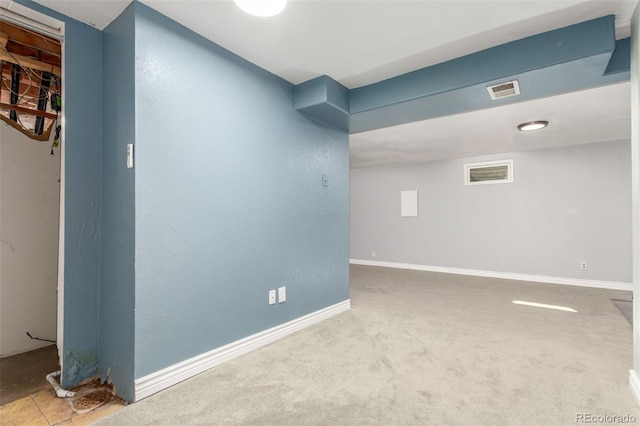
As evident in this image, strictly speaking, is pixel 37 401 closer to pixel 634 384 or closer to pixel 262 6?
pixel 262 6

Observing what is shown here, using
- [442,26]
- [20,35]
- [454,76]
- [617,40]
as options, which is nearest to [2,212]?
[20,35]

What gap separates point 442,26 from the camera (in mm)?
1989

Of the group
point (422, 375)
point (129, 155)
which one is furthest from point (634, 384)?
point (129, 155)

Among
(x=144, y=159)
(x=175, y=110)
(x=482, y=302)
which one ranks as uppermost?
(x=175, y=110)

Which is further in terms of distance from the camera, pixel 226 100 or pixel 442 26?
pixel 226 100

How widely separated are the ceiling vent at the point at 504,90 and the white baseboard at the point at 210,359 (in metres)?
2.55

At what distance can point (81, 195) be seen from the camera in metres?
1.94

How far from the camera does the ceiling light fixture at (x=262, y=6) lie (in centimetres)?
164

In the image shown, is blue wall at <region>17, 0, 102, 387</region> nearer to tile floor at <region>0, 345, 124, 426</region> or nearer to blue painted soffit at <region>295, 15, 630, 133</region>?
tile floor at <region>0, 345, 124, 426</region>

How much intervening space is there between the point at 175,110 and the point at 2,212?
1723 millimetres

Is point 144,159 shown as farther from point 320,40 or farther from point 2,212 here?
point 2,212

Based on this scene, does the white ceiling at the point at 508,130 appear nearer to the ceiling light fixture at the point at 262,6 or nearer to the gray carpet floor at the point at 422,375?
the gray carpet floor at the point at 422,375

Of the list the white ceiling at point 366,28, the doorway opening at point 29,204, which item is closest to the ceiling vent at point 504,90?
the white ceiling at point 366,28

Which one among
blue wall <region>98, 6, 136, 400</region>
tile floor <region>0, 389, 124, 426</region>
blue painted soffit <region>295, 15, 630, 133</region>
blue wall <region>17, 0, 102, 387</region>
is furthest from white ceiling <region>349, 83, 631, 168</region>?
tile floor <region>0, 389, 124, 426</region>
